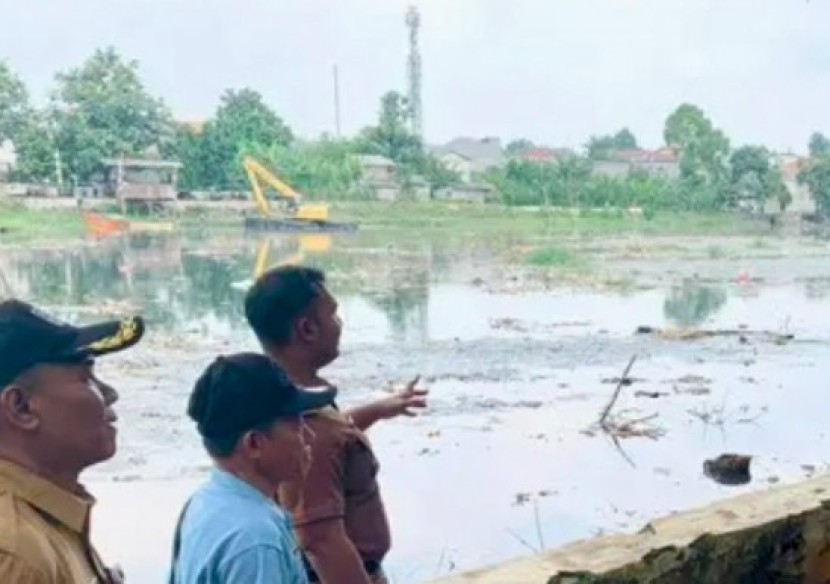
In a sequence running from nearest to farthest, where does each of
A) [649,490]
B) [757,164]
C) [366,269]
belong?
[649,490] → [366,269] → [757,164]

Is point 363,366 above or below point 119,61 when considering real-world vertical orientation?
below

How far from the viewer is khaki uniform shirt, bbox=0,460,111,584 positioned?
3.22 feet

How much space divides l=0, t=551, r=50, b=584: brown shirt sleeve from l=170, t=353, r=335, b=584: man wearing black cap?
206mm

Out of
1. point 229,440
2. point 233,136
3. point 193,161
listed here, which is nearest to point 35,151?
point 193,161

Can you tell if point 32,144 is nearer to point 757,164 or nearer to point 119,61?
point 119,61

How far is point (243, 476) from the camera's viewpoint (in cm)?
121

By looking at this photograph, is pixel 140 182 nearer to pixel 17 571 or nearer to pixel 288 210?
pixel 288 210

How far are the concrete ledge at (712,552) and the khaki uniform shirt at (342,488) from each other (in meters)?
0.33

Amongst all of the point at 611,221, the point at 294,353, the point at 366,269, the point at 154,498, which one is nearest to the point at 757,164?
the point at 611,221

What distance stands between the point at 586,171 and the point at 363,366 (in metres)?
9.97

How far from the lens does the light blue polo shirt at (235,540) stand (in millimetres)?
1144

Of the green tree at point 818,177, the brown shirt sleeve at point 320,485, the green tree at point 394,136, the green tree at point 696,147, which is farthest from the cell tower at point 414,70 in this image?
the brown shirt sleeve at point 320,485

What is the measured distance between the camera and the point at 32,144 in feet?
23.4

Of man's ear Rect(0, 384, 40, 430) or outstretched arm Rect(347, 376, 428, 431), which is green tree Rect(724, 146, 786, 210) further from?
man's ear Rect(0, 384, 40, 430)
